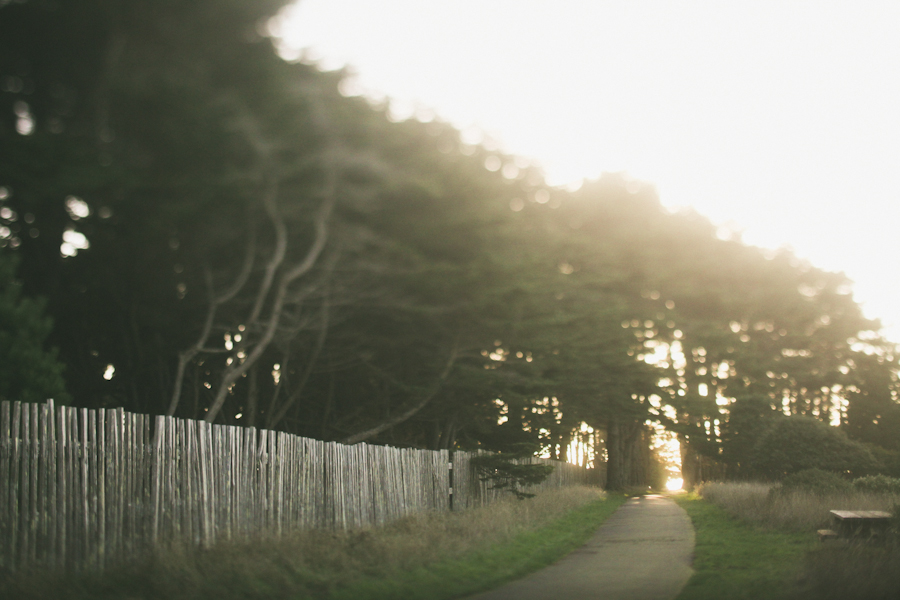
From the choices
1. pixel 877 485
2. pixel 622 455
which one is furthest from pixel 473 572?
pixel 622 455

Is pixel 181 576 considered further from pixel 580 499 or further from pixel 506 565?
pixel 580 499

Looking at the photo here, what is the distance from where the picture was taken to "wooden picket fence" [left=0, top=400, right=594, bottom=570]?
23.6 ft

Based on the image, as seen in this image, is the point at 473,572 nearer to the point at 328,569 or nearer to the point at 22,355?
the point at 328,569

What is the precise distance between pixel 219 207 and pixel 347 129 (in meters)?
1.91

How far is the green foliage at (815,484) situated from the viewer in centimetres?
1842

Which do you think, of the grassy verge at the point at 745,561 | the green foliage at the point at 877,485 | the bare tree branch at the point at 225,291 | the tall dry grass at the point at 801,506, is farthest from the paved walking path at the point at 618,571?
the green foliage at the point at 877,485

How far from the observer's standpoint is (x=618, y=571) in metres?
9.62

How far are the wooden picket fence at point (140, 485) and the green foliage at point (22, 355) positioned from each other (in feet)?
0.80

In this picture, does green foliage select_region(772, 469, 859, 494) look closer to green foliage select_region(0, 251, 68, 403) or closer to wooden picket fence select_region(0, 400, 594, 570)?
wooden picket fence select_region(0, 400, 594, 570)

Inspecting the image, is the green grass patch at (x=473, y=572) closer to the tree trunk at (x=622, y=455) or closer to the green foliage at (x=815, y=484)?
the green foliage at (x=815, y=484)

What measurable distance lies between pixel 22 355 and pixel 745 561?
9381 mm

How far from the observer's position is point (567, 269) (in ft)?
48.3

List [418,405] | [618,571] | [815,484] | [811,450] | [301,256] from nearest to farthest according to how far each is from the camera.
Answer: [618,571], [301,256], [418,405], [815,484], [811,450]

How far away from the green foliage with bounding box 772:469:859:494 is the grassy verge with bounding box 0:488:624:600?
9.03 metres
